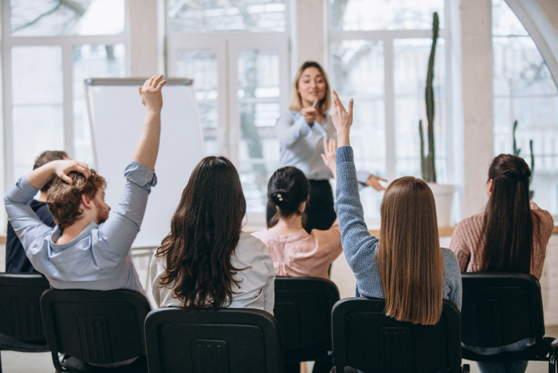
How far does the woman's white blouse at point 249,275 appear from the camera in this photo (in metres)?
1.49

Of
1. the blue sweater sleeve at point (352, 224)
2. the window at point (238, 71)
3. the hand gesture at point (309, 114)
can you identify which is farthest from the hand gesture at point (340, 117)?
the window at point (238, 71)

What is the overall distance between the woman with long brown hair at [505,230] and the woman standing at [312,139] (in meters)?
1.02

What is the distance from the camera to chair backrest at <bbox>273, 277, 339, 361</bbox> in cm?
187

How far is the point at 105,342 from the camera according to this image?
5.45 ft

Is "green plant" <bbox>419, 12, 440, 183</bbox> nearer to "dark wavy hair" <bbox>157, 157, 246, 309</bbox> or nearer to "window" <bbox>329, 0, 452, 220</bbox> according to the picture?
"window" <bbox>329, 0, 452, 220</bbox>

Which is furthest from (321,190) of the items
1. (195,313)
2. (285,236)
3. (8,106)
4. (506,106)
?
(8,106)

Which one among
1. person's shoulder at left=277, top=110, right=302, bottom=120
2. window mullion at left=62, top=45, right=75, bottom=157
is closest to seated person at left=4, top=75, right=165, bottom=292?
person's shoulder at left=277, top=110, right=302, bottom=120

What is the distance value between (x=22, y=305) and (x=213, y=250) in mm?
952

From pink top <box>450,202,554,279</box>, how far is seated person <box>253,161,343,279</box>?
46cm

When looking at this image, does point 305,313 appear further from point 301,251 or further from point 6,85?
point 6,85

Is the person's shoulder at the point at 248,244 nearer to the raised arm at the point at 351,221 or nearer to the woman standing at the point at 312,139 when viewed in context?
the raised arm at the point at 351,221

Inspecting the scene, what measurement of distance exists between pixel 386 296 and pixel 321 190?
1.66 m

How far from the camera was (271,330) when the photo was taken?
4.28 ft

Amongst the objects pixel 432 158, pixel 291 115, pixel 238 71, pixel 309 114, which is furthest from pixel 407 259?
pixel 238 71
